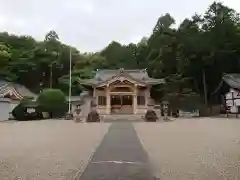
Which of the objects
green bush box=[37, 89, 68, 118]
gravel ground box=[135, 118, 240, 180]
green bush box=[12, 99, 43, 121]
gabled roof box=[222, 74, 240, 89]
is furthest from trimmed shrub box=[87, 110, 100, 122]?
gravel ground box=[135, 118, 240, 180]

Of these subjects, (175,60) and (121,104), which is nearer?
(121,104)

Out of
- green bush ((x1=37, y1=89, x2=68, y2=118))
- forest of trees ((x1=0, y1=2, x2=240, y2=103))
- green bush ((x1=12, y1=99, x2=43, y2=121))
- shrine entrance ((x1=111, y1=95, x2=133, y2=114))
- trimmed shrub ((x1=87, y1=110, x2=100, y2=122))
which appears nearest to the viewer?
trimmed shrub ((x1=87, y1=110, x2=100, y2=122))

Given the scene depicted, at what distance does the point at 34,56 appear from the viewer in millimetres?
59906

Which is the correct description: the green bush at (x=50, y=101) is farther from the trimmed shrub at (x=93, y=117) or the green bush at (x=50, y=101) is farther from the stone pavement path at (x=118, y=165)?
the stone pavement path at (x=118, y=165)

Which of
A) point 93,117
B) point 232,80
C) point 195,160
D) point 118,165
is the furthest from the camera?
point 232,80

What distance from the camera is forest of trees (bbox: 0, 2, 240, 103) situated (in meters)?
46.8

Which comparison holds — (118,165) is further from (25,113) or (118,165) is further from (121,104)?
(121,104)

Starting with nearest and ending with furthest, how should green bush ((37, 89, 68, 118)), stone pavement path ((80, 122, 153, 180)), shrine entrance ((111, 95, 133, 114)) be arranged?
1. stone pavement path ((80, 122, 153, 180))
2. green bush ((37, 89, 68, 118))
3. shrine entrance ((111, 95, 133, 114))

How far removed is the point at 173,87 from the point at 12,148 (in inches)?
1285

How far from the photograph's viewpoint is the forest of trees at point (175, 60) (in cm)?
4678

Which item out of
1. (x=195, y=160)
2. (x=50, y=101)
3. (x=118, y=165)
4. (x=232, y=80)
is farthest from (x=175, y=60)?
(x=118, y=165)

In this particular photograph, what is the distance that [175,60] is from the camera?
168 feet

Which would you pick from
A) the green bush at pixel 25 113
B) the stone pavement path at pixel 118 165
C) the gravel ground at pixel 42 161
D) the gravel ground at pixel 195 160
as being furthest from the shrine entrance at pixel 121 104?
the stone pavement path at pixel 118 165

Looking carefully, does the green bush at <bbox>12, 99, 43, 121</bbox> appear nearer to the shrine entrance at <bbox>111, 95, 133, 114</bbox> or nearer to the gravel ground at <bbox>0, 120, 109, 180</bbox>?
the shrine entrance at <bbox>111, 95, 133, 114</bbox>
